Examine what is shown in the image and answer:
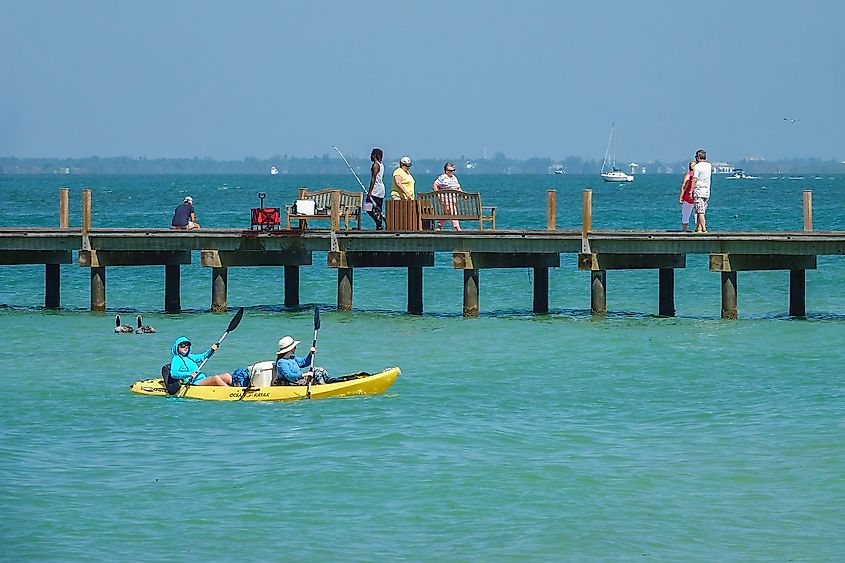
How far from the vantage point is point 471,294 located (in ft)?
97.8

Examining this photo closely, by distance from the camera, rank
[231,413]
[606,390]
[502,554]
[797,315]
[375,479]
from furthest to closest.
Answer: [797,315], [606,390], [231,413], [375,479], [502,554]

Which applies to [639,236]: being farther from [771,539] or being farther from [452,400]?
[771,539]

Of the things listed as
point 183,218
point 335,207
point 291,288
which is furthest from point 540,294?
point 183,218

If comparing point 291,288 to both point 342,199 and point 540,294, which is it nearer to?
point 342,199

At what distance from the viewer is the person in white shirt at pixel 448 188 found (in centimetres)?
2912

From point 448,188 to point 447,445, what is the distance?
12959 millimetres

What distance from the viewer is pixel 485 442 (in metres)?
18.2

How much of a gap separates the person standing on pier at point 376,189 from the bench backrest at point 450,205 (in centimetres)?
81

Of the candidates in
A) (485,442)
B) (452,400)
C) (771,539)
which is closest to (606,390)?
(452,400)

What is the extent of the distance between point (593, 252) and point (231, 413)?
10.4 meters

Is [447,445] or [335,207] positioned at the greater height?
[335,207]

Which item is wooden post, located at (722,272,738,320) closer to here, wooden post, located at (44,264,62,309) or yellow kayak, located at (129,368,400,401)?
yellow kayak, located at (129,368,400,401)

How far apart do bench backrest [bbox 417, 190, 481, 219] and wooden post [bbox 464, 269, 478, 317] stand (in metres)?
1.13

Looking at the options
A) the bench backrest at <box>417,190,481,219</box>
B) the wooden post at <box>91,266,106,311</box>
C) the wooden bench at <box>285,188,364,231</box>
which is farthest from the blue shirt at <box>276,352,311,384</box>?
the wooden post at <box>91,266,106,311</box>
